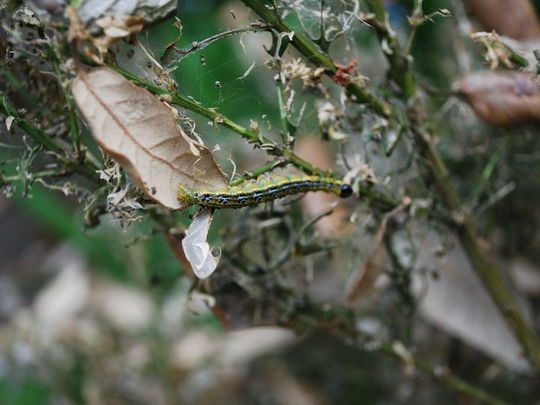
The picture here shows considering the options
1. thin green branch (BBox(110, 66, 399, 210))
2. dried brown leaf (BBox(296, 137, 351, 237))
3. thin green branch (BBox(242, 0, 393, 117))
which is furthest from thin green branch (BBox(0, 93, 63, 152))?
dried brown leaf (BBox(296, 137, 351, 237))

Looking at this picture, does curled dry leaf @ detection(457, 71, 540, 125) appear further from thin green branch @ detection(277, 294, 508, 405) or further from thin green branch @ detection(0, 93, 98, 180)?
thin green branch @ detection(0, 93, 98, 180)

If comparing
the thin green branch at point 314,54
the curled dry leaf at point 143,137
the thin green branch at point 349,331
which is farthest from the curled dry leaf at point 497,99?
the curled dry leaf at point 143,137

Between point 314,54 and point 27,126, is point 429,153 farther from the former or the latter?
point 27,126

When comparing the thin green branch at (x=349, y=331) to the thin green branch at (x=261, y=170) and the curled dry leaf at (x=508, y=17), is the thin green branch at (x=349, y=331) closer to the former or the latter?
the thin green branch at (x=261, y=170)

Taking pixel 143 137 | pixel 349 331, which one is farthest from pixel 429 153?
pixel 143 137

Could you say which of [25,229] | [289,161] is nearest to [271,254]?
[289,161]
